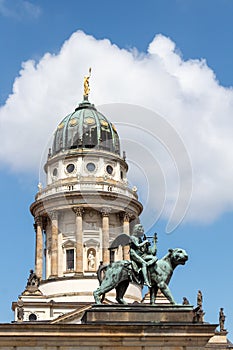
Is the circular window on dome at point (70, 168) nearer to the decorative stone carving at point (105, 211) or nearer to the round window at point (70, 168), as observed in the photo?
the round window at point (70, 168)

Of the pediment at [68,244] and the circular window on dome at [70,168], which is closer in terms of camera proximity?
the pediment at [68,244]

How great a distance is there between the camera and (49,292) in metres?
87.3

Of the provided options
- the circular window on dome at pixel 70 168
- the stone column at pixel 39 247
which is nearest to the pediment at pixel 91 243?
the stone column at pixel 39 247

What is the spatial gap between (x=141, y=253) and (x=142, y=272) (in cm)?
117

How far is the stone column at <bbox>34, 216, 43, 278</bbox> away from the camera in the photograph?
89.3 metres

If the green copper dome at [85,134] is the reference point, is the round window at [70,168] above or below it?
below

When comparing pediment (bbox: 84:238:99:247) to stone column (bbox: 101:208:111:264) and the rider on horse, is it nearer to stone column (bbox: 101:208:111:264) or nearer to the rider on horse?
stone column (bbox: 101:208:111:264)

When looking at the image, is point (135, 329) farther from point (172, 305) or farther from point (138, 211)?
point (138, 211)

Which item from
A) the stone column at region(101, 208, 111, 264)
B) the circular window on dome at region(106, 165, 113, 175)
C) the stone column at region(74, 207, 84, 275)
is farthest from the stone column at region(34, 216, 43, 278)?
the circular window on dome at region(106, 165, 113, 175)

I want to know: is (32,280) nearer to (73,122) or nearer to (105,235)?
(105,235)

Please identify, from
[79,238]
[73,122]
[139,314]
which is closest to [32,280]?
[79,238]

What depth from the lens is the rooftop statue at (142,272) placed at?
3803 centimetres

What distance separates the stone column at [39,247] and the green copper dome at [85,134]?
29.5 ft

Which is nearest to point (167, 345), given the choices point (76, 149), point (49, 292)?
point (49, 292)
